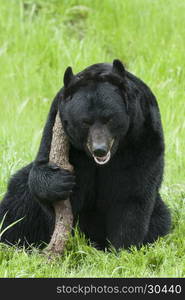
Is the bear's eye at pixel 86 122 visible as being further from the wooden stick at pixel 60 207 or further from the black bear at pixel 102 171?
the wooden stick at pixel 60 207

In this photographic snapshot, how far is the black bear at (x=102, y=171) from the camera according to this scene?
5.95 metres

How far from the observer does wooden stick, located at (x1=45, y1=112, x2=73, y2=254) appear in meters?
6.21

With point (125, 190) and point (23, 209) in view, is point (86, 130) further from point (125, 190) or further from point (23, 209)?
point (23, 209)

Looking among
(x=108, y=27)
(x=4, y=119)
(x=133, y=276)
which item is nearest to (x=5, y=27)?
(x=108, y=27)

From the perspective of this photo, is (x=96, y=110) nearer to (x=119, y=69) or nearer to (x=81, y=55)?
(x=119, y=69)

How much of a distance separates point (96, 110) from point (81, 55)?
5.17 m

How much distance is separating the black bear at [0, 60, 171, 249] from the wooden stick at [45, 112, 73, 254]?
7 cm

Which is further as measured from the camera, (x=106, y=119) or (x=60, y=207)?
(x=60, y=207)

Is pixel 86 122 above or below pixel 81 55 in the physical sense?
below

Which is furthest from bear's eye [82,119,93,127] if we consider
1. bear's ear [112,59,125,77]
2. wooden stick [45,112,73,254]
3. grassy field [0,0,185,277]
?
grassy field [0,0,185,277]

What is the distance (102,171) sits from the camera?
6508 millimetres

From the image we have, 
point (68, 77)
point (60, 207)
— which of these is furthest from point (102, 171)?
point (68, 77)

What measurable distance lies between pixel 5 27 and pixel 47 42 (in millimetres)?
785

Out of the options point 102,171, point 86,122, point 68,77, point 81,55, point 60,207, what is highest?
point 81,55
